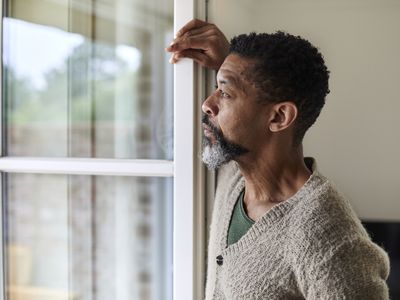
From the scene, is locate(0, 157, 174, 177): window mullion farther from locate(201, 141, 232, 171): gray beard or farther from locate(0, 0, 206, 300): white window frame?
locate(201, 141, 232, 171): gray beard

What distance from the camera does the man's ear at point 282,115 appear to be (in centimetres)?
94

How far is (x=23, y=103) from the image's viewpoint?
140 cm

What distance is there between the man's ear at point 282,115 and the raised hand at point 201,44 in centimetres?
24

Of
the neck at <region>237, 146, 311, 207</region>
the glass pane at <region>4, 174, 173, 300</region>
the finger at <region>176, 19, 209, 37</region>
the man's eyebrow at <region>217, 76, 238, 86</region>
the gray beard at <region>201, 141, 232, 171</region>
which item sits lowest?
the glass pane at <region>4, 174, 173, 300</region>

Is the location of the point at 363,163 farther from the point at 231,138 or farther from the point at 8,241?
the point at 8,241

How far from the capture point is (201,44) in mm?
1134

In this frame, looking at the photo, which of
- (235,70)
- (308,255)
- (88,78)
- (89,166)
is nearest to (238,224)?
(308,255)

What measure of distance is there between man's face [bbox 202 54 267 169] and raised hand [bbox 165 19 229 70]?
0.51ft

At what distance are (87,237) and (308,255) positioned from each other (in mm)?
699

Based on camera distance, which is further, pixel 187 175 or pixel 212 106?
pixel 187 175

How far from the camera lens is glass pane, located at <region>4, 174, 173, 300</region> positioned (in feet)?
4.27

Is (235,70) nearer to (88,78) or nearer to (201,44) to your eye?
(201,44)

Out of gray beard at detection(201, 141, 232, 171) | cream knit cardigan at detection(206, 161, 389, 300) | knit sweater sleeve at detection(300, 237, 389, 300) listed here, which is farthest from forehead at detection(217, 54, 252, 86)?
knit sweater sleeve at detection(300, 237, 389, 300)

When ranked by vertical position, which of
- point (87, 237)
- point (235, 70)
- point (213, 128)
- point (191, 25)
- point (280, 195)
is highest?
point (191, 25)
